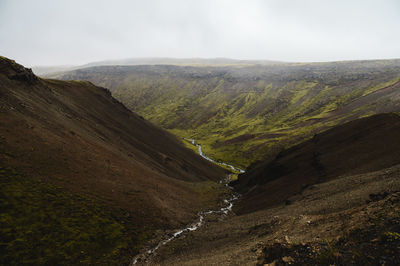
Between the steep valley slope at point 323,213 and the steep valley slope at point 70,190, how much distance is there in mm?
9367

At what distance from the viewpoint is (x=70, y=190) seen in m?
42.2

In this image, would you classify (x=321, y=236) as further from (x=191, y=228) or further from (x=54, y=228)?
(x=54, y=228)

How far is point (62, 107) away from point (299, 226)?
79.8 meters

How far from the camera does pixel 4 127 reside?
146 ft

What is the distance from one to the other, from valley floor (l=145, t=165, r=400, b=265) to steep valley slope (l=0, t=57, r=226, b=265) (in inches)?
387

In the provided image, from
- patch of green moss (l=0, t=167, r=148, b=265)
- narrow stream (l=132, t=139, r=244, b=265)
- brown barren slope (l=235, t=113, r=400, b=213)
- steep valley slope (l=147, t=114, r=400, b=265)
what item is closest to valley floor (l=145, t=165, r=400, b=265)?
steep valley slope (l=147, t=114, r=400, b=265)

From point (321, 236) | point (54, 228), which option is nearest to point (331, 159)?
point (321, 236)

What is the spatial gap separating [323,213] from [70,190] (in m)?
44.6

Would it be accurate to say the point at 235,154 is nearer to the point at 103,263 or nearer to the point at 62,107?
the point at 62,107

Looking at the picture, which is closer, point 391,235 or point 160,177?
point 391,235

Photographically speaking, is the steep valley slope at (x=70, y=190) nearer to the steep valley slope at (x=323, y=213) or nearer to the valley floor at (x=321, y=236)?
the steep valley slope at (x=323, y=213)

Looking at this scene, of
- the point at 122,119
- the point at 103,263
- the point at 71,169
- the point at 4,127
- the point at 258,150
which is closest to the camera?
the point at 103,263

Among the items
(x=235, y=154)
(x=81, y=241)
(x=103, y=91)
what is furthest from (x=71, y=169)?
(x=235, y=154)

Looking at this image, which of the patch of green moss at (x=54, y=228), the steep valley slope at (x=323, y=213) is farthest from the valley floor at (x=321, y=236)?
the patch of green moss at (x=54, y=228)
